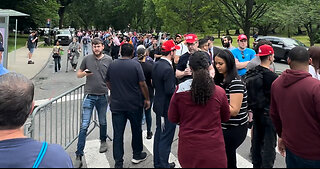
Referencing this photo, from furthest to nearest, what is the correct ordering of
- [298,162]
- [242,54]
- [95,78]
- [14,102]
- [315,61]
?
[242,54]
[95,78]
[315,61]
[298,162]
[14,102]

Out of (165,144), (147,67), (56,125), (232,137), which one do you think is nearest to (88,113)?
(56,125)

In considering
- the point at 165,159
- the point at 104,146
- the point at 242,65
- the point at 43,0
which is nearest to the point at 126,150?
the point at 104,146

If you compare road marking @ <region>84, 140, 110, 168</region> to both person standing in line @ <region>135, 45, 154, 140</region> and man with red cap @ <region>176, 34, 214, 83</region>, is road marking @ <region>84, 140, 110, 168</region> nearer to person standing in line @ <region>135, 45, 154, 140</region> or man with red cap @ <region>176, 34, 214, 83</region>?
person standing in line @ <region>135, 45, 154, 140</region>

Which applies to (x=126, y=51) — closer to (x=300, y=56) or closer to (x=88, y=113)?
(x=88, y=113)

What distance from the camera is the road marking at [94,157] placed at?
502cm

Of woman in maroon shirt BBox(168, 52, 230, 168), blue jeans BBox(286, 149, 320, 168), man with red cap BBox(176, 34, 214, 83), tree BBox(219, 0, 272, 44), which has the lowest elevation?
blue jeans BBox(286, 149, 320, 168)

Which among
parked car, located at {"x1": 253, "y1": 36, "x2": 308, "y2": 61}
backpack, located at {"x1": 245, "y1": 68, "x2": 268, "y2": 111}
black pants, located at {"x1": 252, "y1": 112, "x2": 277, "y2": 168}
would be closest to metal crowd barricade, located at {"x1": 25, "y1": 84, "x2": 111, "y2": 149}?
backpack, located at {"x1": 245, "y1": 68, "x2": 268, "y2": 111}

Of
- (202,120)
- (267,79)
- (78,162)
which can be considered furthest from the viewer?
(78,162)

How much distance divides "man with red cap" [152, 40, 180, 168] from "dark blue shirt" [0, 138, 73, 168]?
285cm

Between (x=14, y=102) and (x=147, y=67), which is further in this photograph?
(x=147, y=67)

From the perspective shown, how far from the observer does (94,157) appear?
5.33 meters

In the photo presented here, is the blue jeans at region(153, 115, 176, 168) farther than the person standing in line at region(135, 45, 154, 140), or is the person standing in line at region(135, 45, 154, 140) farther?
the person standing in line at region(135, 45, 154, 140)

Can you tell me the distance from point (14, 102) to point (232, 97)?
2.24m

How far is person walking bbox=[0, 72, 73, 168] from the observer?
166 centimetres
